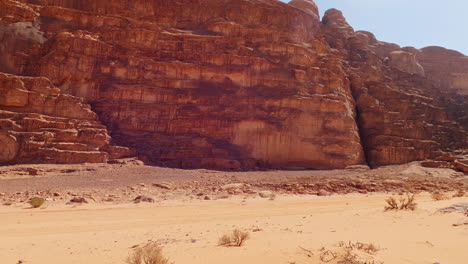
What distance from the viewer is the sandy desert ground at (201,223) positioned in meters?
5.22

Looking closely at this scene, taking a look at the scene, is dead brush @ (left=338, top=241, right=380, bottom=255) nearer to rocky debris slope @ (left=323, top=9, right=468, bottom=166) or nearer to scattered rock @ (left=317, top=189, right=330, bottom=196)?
scattered rock @ (left=317, top=189, right=330, bottom=196)

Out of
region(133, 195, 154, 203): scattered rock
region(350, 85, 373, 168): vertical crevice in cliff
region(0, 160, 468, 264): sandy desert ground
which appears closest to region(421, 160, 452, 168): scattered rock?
region(350, 85, 373, 168): vertical crevice in cliff

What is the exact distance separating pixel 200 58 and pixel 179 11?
7.66 metres

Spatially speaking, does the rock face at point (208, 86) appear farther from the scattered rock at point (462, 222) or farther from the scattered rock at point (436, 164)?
the scattered rock at point (462, 222)

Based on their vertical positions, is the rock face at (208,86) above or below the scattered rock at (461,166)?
above

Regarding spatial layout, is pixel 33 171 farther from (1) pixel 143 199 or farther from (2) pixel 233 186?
(2) pixel 233 186

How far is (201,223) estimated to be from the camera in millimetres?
9016

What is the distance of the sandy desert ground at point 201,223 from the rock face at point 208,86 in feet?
29.0

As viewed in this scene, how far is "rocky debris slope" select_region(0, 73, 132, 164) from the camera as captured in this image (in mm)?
22188

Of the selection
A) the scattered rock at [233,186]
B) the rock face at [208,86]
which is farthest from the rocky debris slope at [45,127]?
the scattered rock at [233,186]

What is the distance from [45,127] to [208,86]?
1474 centimetres

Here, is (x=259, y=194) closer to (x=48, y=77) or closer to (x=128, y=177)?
(x=128, y=177)

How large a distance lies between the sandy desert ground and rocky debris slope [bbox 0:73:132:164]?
8.70ft

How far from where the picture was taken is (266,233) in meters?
7.09
